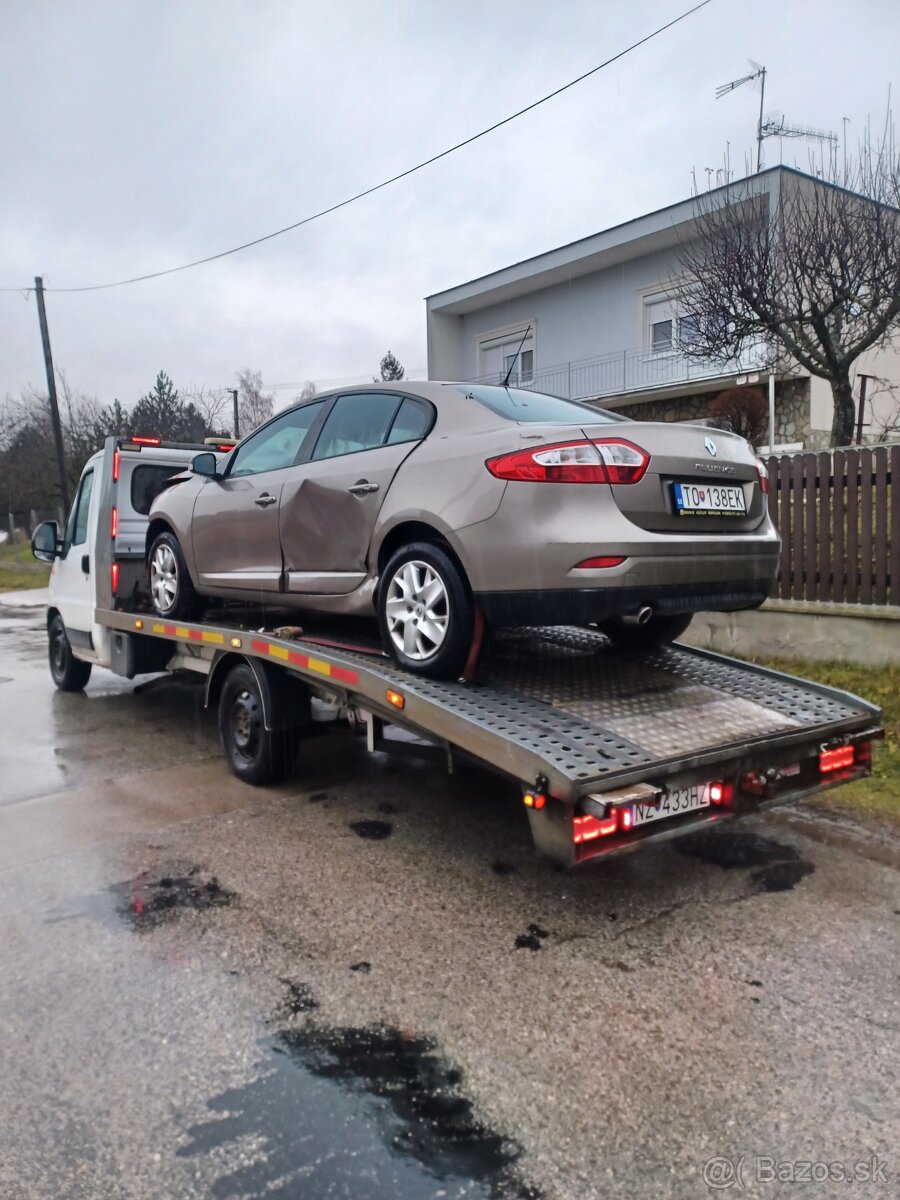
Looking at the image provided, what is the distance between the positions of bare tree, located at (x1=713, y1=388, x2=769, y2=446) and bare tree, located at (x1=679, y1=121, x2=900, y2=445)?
3891 mm

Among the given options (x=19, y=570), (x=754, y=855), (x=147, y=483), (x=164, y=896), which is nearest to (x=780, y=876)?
(x=754, y=855)

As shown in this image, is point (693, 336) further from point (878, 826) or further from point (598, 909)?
point (598, 909)

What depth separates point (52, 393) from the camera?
25.2 meters

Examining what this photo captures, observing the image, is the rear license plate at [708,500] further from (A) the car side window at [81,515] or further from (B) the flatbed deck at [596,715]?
(A) the car side window at [81,515]

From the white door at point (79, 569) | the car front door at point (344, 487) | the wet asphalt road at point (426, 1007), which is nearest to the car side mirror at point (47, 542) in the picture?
the white door at point (79, 569)

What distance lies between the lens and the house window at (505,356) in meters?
21.6

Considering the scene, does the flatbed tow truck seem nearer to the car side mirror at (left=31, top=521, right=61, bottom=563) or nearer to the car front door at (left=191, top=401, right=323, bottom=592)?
the car front door at (left=191, top=401, right=323, bottom=592)

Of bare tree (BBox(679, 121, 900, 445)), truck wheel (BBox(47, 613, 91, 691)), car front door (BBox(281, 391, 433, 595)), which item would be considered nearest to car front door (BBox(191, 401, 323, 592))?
car front door (BBox(281, 391, 433, 595))

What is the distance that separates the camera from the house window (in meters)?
21.6

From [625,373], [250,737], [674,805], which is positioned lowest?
[250,737]

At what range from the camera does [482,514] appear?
379 centimetres

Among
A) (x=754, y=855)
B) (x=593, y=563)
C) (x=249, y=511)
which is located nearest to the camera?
(x=593, y=563)

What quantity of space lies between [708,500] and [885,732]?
2742 millimetres

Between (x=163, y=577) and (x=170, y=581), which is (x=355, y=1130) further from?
(x=163, y=577)
